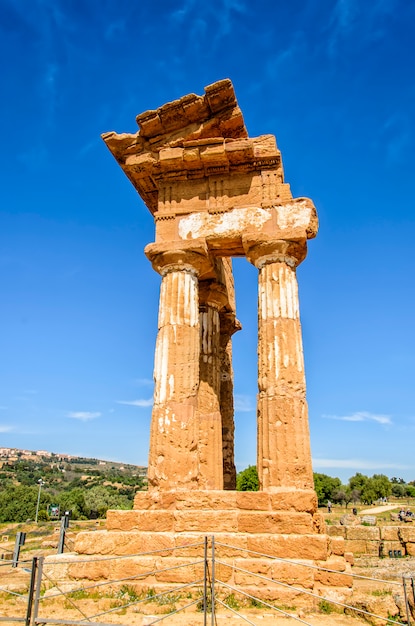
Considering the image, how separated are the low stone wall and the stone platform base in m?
10.1

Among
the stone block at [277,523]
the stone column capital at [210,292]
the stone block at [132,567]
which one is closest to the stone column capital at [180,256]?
the stone column capital at [210,292]

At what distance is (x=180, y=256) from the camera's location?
12.1 meters

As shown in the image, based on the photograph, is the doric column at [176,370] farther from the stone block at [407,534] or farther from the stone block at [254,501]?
the stone block at [407,534]

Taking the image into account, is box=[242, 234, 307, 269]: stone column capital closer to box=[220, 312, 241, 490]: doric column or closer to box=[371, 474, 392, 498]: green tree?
box=[220, 312, 241, 490]: doric column

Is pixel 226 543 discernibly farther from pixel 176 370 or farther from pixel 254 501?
pixel 176 370

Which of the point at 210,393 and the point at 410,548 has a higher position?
the point at 210,393

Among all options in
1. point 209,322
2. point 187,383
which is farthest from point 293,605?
point 209,322

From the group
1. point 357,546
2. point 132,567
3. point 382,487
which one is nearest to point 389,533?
point 357,546

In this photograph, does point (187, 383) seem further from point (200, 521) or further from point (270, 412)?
point (200, 521)

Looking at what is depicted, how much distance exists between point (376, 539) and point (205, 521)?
1164 centimetres

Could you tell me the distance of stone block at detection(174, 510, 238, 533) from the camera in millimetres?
8766

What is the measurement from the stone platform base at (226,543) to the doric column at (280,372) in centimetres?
73

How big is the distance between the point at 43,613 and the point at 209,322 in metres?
8.31

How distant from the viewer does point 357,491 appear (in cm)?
6981
